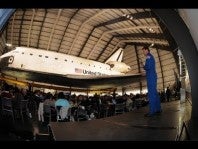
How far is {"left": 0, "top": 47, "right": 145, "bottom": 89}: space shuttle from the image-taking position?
4.82 meters

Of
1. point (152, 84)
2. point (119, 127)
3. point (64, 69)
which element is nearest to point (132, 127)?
point (119, 127)

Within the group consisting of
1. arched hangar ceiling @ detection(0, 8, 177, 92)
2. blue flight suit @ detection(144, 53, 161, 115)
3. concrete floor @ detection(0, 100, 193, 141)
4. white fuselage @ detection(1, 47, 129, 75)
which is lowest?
concrete floor @ detection(0, 100, 193, 141)

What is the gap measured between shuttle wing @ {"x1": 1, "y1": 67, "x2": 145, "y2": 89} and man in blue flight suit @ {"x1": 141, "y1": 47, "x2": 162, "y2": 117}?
116mm

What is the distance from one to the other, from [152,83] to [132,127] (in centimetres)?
69

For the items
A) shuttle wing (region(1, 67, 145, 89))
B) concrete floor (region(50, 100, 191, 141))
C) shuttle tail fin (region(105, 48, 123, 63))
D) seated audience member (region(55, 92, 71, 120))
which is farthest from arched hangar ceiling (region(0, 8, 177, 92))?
seated audience member (region(55, 92, 71, 120))

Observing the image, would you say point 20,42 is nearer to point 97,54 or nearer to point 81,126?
point 97,54

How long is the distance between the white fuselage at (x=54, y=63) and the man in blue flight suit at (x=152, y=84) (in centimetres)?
43

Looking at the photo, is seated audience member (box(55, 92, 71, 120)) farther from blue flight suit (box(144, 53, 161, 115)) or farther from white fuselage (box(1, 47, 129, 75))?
blue flight suit (box(144, 53, 161, 115))

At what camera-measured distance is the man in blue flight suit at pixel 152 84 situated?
188 inches

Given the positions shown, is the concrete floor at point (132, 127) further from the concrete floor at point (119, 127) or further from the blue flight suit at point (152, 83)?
the blue flight suit at point (152, 83)

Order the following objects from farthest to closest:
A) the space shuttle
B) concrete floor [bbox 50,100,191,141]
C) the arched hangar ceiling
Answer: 1. the space shuttle
2. the arched hangar ceiling
3. concrete floor [bbox 50,100,191,141]

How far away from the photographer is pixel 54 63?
4.91 m
